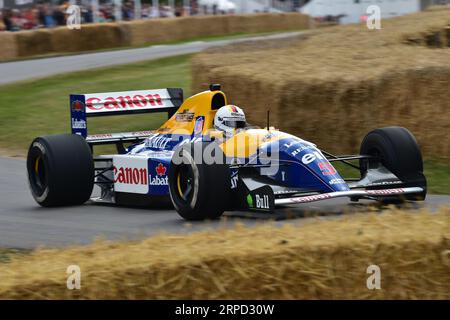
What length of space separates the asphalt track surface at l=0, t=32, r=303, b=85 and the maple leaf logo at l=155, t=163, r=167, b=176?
42.3ft

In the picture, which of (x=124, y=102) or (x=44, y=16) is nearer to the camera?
(x=124, y=102)

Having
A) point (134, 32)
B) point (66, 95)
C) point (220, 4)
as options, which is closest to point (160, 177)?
point (66, 95)

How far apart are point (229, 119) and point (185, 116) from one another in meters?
0.86

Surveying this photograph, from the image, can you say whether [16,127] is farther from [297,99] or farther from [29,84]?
[297,99]

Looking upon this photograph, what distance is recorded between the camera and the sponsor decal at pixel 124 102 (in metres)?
12.3

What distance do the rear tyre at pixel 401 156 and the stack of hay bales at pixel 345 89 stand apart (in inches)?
85.7

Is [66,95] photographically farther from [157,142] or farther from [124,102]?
[157,142]

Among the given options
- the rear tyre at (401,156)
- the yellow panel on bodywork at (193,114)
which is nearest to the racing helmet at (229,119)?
the yellow panel on bodywork at (193,114)

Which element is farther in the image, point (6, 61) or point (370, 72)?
point (6, 61)

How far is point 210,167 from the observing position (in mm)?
9383

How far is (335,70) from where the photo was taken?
13742mm

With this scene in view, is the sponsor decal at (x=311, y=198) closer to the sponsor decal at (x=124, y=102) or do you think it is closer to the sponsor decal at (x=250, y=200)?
the sponsor decal at (x=250, y=200)
